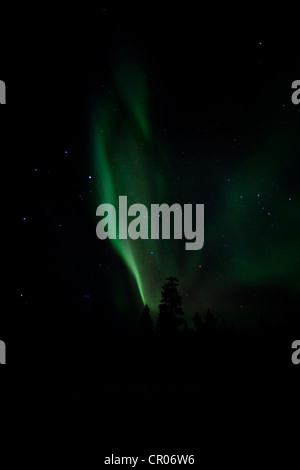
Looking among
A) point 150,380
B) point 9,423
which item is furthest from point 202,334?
point 9,423

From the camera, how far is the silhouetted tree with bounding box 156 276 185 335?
2231 centimetres

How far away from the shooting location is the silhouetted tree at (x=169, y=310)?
2231 cm

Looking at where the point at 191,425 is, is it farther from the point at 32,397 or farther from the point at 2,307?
the point at 2,307

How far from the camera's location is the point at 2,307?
13.7 meters

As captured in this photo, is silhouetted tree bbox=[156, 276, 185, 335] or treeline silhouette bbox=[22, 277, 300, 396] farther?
silhouetted tree bbox=[156, 276, 185, 335]

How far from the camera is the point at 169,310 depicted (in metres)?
22.9

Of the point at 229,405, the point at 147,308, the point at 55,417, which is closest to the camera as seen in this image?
the point at 55,417

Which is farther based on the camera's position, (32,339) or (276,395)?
(32,339)

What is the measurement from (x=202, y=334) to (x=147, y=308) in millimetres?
6874

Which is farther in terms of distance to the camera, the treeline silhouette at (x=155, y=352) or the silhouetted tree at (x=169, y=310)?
the silhouetted tree at (x=169, y=310)

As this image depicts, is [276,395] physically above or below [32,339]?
below

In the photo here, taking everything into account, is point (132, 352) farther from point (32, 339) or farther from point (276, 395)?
point (276, 395)
